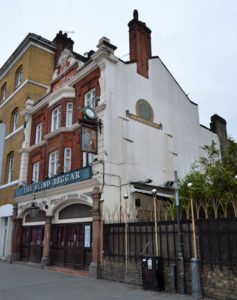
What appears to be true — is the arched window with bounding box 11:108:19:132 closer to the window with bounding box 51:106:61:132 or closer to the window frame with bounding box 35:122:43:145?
the window frame with bounding box 35:122:43:145

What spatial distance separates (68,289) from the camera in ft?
34.3

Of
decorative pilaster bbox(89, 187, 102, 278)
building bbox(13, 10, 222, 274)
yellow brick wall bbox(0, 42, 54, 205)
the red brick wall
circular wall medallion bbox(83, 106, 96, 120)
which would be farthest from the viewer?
yellow brick wall bbox(0, 42, 54, 205)

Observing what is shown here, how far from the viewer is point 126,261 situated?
11.9 meters

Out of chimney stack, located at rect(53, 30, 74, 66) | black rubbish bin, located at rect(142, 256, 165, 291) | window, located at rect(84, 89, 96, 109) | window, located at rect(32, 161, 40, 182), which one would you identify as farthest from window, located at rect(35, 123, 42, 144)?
black rubbish bin, located at rect(142, 256, 165, 291)

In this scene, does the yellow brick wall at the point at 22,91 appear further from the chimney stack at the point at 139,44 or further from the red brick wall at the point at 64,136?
the chimney stack at the point at 139,44

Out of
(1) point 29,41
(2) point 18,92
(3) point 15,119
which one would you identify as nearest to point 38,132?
(3) point 15,119

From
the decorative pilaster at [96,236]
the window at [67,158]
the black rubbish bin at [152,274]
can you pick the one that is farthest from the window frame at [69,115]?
the black rubbish bin at [152,274]

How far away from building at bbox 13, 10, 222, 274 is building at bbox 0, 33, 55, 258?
253 centimetres

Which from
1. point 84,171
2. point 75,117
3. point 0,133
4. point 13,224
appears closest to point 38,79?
point 75,117

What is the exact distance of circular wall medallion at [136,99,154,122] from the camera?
694 inches

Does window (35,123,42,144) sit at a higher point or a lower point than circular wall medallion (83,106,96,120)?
higher

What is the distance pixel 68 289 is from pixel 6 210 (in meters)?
14.3

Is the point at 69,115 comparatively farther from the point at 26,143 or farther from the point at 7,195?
the point at 7,195

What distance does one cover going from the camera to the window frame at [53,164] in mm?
19016
